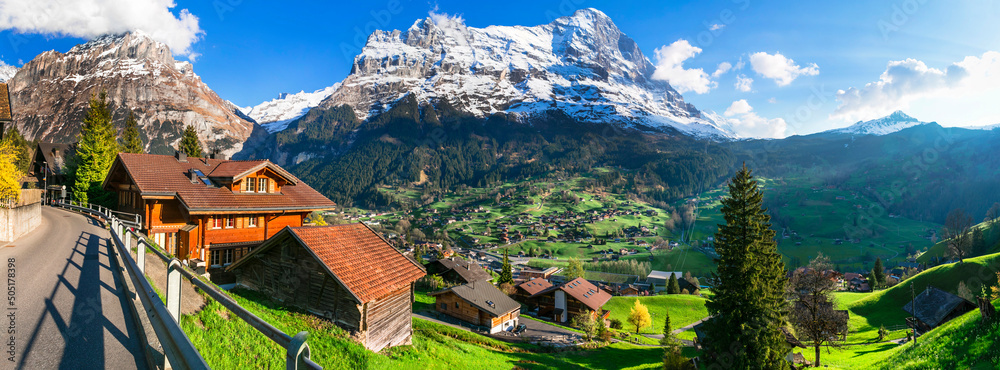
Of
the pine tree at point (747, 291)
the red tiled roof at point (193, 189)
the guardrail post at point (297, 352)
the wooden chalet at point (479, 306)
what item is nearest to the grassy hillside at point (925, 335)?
the pine tree at point (747, 291)

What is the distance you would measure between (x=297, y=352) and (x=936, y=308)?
70.7 metres

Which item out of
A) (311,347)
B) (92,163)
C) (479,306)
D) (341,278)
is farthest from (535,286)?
(311,347)

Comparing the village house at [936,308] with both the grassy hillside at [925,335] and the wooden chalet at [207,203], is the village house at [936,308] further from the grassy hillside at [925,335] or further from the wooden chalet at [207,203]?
the wooden chalet at [207,203]

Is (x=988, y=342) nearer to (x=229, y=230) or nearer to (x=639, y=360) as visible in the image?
(x=639, y=360)

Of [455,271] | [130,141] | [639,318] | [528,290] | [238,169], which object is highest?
[130,141]

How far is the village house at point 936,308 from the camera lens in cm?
4428

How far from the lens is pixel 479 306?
45.4 meters

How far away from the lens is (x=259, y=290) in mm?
18984

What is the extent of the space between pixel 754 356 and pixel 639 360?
15.4 metres

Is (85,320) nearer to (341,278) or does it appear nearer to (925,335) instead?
(341,278)

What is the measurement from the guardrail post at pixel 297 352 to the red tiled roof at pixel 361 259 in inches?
554

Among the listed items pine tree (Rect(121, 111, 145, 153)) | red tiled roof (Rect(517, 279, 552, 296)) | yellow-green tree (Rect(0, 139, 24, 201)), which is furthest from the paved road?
red tiled roof (Rect(517, 279, 552, 296))

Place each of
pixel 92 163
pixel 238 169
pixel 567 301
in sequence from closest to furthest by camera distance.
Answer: pixel 238 169 < pixel 92 163 < pixel 567 301

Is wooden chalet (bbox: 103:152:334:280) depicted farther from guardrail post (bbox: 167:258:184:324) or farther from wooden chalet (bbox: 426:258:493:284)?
wooden chalet (bbox: 426:258:493:284)
